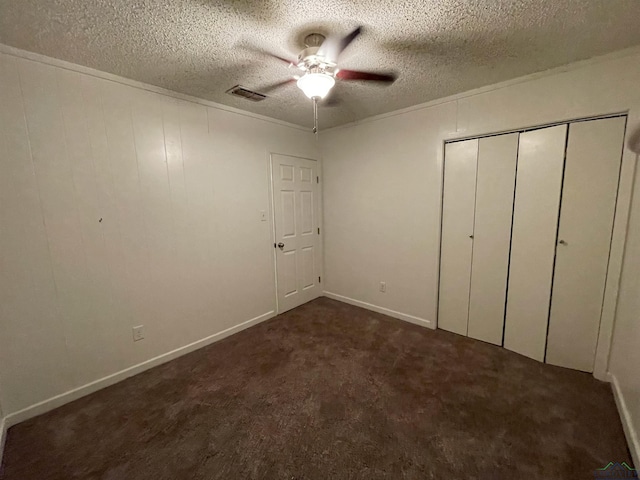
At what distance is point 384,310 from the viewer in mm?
3283

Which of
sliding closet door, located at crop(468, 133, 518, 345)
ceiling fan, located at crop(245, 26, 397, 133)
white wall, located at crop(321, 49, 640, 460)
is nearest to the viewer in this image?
ceiling fan, located at crop(245, 26, 397, 133)

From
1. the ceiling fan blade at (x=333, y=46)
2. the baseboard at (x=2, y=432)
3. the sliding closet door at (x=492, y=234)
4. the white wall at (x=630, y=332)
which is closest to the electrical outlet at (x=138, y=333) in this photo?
the baseboard at (x=2, y=432)

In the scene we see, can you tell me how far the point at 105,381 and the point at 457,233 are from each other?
3.34 m

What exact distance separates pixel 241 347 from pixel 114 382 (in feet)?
3.29

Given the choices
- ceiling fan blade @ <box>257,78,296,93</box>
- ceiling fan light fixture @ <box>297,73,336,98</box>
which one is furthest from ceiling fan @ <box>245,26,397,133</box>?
ceiling fan blade @ <box>257,78,296,93</box>

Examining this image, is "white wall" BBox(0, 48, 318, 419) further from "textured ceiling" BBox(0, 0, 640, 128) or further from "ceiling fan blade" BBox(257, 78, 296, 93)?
"ceiling fan blade" BBox(257, 78, 296, 93)

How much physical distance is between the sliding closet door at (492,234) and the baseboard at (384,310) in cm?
49

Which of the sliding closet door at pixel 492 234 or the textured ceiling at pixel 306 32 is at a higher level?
the textured ceiling at pixel 306 32

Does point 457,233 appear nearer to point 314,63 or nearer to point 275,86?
point 314,63

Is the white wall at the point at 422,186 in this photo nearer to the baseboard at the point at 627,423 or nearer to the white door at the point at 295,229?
the baseboard at the point at 627,423

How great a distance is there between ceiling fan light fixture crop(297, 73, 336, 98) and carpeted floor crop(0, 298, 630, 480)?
2.07 metres

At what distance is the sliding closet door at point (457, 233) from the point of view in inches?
101

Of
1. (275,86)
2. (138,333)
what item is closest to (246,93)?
(275,86)

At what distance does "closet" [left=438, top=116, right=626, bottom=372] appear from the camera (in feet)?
6.53
